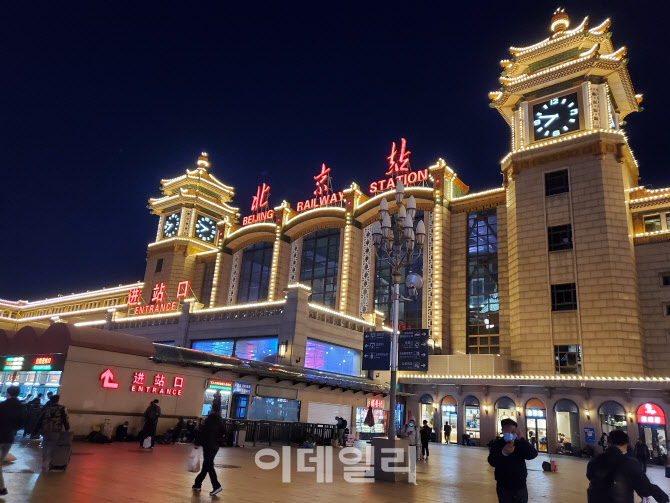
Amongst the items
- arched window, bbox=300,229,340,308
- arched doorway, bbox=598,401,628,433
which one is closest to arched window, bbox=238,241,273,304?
arched window, bbox=300,229,340,308

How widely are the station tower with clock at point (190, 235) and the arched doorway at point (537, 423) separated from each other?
113ft

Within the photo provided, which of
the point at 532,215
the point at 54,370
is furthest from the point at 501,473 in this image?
the point at 532,215

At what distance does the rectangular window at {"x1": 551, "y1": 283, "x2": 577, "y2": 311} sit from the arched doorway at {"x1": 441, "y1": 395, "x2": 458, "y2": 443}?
33.1ft

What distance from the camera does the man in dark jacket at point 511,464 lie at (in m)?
6.71

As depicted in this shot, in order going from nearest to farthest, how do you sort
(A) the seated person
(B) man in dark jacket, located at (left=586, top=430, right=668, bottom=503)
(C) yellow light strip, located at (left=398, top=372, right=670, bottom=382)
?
1. (B) man in dark jacket, located at (left=586, top=430, right=668, bottom=503)
2. (A) the seated person
3. (C) yellow light strip, located at (left=398, top=372, right=670, bottom=382)

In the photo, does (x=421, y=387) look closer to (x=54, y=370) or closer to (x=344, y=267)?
(x=344, y=267)

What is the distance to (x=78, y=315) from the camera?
7194 centimetres

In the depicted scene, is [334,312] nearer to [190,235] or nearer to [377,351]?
[377,351]

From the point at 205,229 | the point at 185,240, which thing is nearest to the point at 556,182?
the point at 185,240

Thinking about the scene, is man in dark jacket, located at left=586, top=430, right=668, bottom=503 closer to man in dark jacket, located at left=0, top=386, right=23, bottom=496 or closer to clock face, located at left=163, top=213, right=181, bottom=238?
man in dark jacket, located at left=0, top=386, right=23, bottom=496

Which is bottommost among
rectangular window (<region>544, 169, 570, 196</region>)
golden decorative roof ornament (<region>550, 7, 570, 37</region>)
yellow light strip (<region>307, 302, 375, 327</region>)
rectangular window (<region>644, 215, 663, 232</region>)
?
yellow light strip (<region>307, 302, 375, 327</region>)

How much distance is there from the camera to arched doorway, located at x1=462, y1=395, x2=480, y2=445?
1474 inches

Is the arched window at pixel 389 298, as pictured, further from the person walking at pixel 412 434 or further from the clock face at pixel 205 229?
the clock face at pixel 205 229

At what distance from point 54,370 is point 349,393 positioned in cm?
1986
